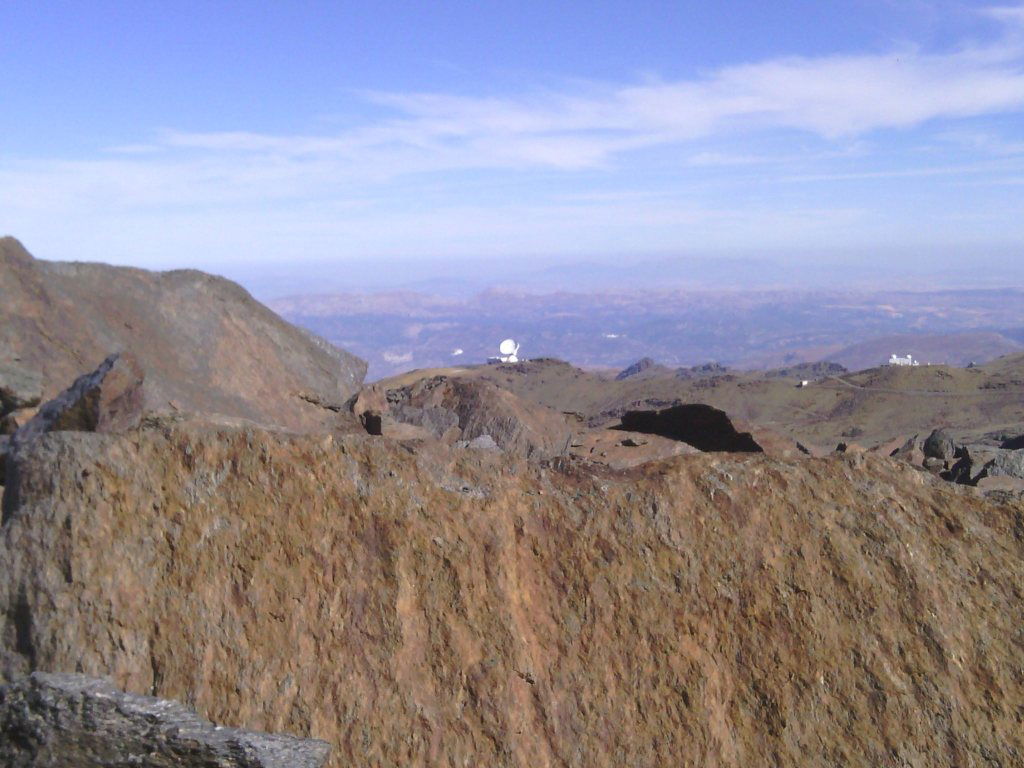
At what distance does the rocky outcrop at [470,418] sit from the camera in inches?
506

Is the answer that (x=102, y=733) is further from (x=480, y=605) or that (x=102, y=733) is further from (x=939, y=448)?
(x=939, y=448)

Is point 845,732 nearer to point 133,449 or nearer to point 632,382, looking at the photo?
point 133,449

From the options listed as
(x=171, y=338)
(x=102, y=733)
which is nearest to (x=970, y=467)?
(x=171, y=338)

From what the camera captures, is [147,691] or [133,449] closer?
[147,691]

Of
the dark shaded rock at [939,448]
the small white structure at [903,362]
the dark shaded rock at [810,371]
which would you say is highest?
the dark shaded rock at [939,448]

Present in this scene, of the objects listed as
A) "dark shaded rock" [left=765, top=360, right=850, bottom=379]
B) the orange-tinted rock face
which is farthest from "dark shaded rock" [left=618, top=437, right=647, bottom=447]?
"dark shaded rock" [left=765, top=360, right=850, bottom=379]

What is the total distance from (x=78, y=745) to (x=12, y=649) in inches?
35.9

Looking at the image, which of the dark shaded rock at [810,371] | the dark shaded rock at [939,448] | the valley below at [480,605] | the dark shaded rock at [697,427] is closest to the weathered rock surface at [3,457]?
the valley below at [480,605]

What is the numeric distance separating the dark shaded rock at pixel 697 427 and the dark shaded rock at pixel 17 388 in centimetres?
959

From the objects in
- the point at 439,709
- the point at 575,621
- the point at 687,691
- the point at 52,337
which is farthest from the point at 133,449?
the point at 52,337

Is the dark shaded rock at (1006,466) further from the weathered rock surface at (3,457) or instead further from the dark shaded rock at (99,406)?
the weathered rock surface at (3,457)

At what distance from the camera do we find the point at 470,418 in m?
15.8

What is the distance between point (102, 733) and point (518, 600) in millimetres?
2665

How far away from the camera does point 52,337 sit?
11398mm
